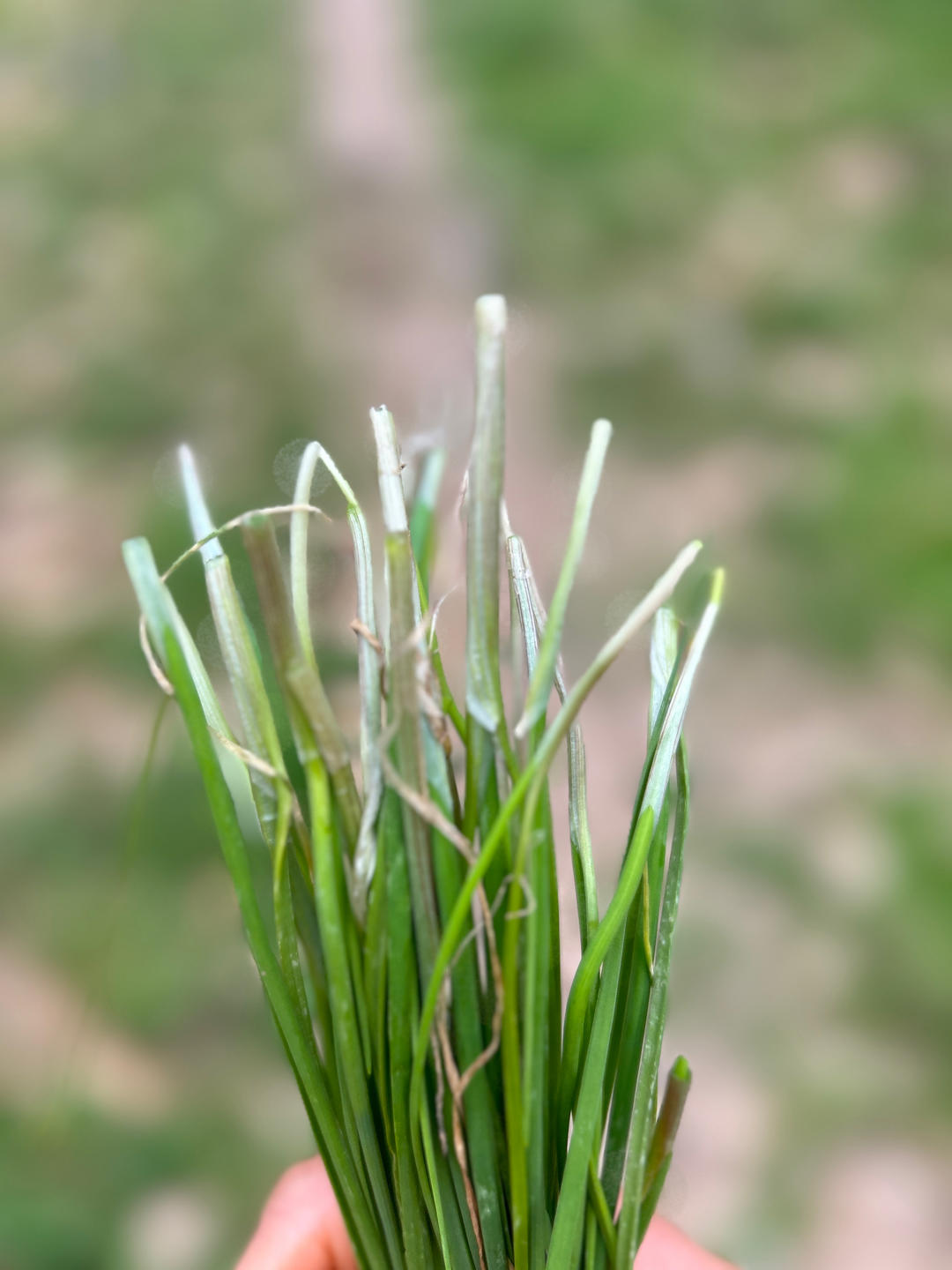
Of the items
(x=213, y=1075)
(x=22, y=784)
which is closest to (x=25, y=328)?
(x=22, y=784)

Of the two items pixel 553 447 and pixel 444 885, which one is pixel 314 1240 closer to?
pixel 444 885

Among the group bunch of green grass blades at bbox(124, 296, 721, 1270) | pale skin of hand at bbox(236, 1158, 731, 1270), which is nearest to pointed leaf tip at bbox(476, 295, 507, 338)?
bunch of green grass blades at bbox(124, 296, 721, 1270)

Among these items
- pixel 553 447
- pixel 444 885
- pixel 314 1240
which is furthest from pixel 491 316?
pixel 553 447

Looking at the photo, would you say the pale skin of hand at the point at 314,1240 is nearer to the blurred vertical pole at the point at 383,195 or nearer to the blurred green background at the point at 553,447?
the blurred green background at the point at 553,447

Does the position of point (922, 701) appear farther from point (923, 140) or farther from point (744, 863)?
point (923, 140)

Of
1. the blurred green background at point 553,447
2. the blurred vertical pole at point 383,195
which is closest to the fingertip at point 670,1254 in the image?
the blurred green background at point 553,447

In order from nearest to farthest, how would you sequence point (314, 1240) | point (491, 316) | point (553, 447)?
point (491, 316) → point (314, 1240) → point (553, 447)

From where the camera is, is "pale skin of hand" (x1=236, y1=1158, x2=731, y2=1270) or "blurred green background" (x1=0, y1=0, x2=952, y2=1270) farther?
"blurred green background" (x1=0, y1=0, x2=952, y2=1270)

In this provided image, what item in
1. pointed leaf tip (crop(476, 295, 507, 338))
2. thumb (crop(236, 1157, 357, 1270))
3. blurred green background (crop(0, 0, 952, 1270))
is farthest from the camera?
blurred green background (crop(0, 0, 952, 1270))

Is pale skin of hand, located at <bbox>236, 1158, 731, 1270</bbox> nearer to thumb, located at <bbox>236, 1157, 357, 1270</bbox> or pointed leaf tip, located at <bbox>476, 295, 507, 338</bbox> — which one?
thumb, located at <bbox>236, 1157, 357, 1270</bbox>
